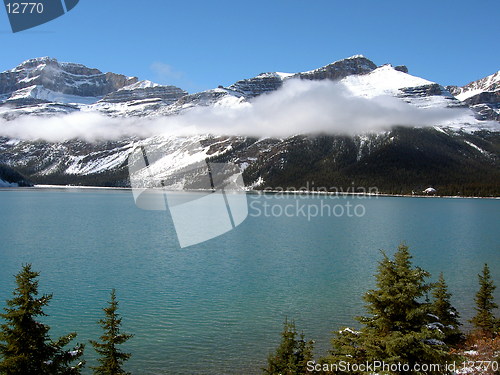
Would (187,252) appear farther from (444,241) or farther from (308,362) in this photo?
(444,241)

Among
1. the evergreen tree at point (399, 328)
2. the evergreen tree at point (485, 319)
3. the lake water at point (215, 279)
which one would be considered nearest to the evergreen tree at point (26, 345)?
the lake water at point (215, 279)

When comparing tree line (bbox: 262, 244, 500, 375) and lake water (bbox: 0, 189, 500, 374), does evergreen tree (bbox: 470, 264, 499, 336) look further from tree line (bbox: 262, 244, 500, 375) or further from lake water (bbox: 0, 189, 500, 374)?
tree line (bbox: 262, 244, 500, 375)

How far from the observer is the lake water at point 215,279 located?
25.5m

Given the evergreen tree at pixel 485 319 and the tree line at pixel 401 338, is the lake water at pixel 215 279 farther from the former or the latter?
the tree line at pixel 401 338

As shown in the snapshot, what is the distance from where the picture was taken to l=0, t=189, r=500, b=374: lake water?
25453 millimetres

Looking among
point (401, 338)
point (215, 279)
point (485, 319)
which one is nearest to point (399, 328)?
point (401, 338)

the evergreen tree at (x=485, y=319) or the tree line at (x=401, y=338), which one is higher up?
the tree line at (x=401, y=338)

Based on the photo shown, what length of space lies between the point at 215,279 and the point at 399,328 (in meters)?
28.4

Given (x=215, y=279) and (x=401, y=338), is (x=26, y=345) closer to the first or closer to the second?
(x=401, y=338)

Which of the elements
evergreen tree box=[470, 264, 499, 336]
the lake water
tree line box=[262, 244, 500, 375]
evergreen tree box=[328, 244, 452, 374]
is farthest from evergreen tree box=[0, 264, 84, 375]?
evergreen tree box=[470, 264, 499, 336]

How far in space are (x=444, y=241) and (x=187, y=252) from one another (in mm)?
45075

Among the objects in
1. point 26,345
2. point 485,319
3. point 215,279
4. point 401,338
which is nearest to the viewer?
point 401,338

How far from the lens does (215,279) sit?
4072 centimetres

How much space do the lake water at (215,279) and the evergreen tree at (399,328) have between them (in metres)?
9.78
